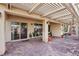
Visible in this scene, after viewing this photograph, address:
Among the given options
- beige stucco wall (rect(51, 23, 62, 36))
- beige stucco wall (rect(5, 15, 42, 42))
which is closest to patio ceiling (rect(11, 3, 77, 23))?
beige stucco wall (rect(5, 15, 42, 42))

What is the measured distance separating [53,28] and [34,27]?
19.1ft

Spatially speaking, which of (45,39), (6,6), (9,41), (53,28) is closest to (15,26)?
(9,41)

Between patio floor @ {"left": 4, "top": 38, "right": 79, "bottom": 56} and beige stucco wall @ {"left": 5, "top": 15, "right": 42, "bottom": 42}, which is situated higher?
beige stucco wall @ {"left": 5, "top": 15, "right": 42, "bottom": 42}

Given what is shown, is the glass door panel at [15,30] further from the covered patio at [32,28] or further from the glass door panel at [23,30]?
the glass door panel at [23,30]

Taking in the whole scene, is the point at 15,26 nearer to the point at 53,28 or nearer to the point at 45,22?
the point at 45,22

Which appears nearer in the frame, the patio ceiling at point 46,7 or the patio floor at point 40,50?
the patio floor at point 40,50

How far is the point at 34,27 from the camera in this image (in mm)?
14930

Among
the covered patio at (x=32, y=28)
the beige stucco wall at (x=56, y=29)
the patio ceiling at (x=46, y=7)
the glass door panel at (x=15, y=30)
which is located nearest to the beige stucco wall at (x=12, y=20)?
the covered patio at (x=32, y=28)

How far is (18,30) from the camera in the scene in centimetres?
1216

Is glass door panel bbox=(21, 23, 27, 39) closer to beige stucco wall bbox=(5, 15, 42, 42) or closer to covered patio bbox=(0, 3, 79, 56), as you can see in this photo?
covered patio bbox=(0, 3, 79, 56)

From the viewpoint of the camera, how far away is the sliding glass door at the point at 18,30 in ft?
37.5

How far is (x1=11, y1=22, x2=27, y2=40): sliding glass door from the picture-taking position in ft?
37.5

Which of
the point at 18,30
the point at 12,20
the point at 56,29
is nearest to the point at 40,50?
the point at 12,20

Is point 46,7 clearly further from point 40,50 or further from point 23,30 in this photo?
point 23,30
